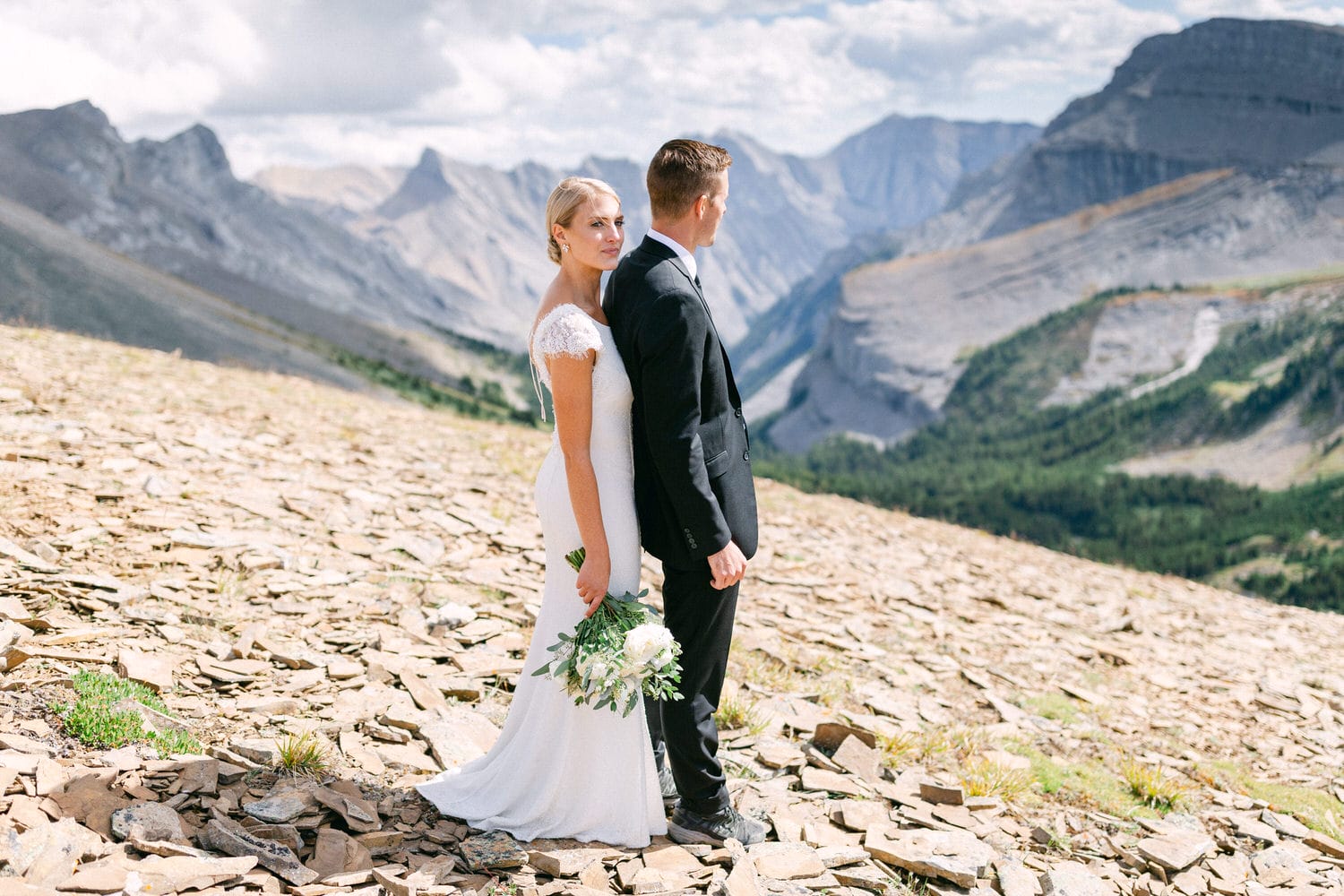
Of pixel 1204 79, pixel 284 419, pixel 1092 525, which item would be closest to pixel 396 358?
pixel 1092 525

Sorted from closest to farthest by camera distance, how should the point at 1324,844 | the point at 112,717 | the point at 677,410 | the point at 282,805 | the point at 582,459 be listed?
the point at 677,410 → the point at 582,459 → the point at 282,805 → the point at 112,717 → the point at 1324,844

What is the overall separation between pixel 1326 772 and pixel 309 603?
30.6ft

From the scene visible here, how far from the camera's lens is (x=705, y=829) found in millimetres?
5449

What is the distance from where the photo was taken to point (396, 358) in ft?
324

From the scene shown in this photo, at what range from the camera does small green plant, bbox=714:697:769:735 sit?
7.25 metres

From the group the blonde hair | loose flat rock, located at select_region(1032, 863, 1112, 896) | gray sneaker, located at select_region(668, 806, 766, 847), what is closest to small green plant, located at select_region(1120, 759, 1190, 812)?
loose flat rock, located at select_region(1032, 863, 1112, 896)

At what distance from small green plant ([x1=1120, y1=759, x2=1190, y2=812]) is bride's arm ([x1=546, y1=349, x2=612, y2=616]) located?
5053 mm

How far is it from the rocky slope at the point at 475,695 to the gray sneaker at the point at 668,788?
→ 0.57 meters

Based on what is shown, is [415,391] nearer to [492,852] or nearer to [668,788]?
[668,788]

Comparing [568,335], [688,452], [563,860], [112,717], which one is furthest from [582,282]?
[112,717]

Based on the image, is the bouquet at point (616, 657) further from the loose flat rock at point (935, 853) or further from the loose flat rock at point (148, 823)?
the loose flat rock at point (148, 823)

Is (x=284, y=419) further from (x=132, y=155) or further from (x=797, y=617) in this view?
(x=132, y=155)

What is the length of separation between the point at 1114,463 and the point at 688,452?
120 m

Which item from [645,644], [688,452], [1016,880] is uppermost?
[688,452]
